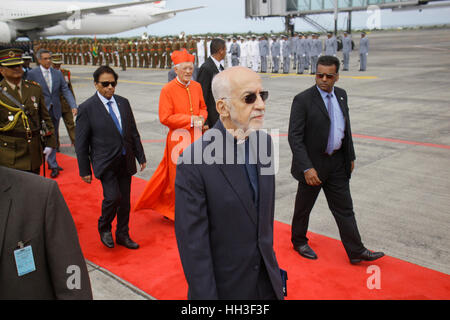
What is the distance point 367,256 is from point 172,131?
2.56 metres

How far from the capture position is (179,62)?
15.6ft

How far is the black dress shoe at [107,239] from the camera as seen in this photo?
4453 millimetres

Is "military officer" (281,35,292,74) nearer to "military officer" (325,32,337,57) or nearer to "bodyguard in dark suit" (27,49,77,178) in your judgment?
"military officer" (325,32,337,57)

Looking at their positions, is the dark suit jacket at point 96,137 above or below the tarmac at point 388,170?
above

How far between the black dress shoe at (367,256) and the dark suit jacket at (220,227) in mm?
2182

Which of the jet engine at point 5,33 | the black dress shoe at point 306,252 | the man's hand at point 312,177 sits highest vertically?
the jet engine at point 5,33

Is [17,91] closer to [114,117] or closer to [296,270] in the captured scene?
[114,117]

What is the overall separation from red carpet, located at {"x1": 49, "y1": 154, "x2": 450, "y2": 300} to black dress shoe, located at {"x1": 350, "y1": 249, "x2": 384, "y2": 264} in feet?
0.24

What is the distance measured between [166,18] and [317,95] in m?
40.4

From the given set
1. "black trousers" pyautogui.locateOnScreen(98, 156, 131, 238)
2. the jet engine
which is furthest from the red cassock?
the jet engine

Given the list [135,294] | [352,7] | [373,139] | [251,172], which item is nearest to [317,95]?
[251,172]

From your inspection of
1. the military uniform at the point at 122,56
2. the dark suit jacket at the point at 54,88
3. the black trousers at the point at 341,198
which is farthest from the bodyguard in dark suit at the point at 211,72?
the military uniform at the point at 122,56

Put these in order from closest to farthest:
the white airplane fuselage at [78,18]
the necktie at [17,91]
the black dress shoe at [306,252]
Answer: the black dress shoe at [306,252]
the necktie at [17,91]
the white airplane fuselage at [78,18]

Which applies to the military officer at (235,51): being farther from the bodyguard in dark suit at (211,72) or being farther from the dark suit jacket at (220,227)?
the dark suit jacket at (220,227)
